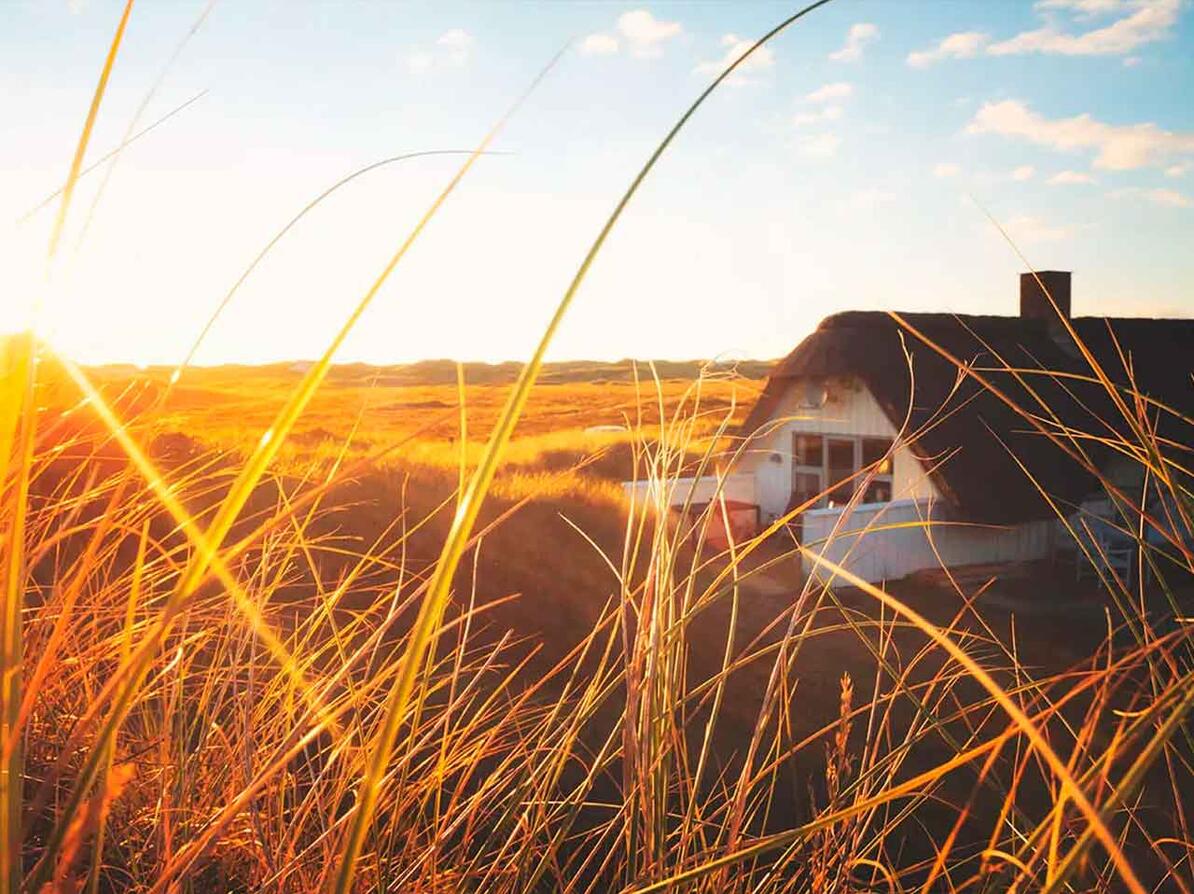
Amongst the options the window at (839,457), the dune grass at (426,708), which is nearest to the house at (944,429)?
the window at (839,457)

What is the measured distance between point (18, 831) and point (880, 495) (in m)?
11.3

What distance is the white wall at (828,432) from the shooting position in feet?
35.3

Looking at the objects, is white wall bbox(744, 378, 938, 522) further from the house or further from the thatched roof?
the thatched roof

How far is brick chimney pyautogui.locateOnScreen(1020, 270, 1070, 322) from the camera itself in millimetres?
12727

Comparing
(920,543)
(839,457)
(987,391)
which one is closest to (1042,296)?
(987,391)

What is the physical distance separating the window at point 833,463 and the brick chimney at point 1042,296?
3219mm

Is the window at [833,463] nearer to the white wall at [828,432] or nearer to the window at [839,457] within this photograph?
the window at [839,457]

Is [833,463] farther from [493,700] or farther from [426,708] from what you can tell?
[426,708]

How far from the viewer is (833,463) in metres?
11.6

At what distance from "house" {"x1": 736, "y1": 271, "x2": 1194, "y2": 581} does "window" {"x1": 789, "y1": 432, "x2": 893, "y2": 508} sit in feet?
0.07

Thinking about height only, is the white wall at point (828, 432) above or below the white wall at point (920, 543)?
above

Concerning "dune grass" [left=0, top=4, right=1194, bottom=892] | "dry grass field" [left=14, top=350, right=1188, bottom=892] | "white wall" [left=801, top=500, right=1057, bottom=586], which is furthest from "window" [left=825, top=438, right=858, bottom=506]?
"dune grass" [left=0, top=4, right=1194, bottom=892]

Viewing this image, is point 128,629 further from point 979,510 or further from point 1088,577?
point 1088,577

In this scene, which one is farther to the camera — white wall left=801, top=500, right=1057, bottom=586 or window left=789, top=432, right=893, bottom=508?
window left=789, top=432, right=893, bottom=508
